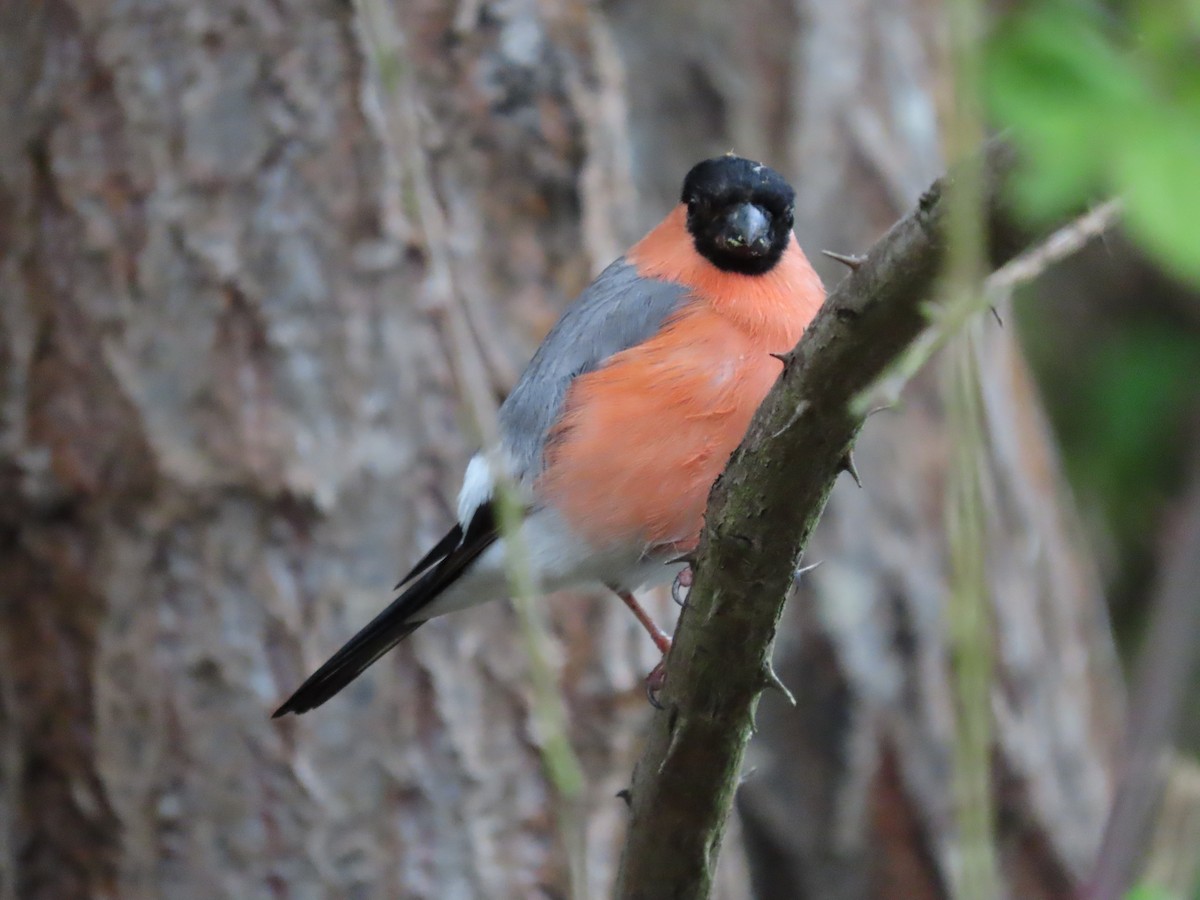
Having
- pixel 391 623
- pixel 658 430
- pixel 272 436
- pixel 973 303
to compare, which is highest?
pixel 272 436

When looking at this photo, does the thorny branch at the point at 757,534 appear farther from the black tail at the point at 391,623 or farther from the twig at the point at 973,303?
the black tail at the point at 391,623

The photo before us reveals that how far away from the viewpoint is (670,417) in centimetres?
299

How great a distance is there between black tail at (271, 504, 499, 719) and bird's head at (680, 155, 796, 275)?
83 centimetres

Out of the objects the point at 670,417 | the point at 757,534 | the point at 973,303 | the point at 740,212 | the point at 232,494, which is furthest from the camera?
the point at 232,494

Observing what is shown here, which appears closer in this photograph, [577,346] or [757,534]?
[757,534]

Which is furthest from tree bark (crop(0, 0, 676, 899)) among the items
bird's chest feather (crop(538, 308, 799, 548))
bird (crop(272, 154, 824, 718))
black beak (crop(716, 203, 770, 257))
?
black beak (crop(716, 203, 770, 257))

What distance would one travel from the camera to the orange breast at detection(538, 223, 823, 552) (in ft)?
9.71

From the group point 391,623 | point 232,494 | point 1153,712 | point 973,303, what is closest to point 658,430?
point 391,623

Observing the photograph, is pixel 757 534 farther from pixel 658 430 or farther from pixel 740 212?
pixel 740 212

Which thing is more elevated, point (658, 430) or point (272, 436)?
point (272, 436)

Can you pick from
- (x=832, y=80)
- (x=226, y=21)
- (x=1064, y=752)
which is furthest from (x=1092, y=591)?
(x=226, y=21)

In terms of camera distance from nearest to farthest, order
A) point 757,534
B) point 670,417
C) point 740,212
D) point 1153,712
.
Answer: point 757,534 < point 670,417 < point 740,212 < point 1153,712

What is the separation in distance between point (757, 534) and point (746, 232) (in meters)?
1.41

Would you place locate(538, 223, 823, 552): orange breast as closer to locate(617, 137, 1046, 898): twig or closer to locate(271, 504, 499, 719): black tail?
locate(271, 504, 499, 719): black tail
